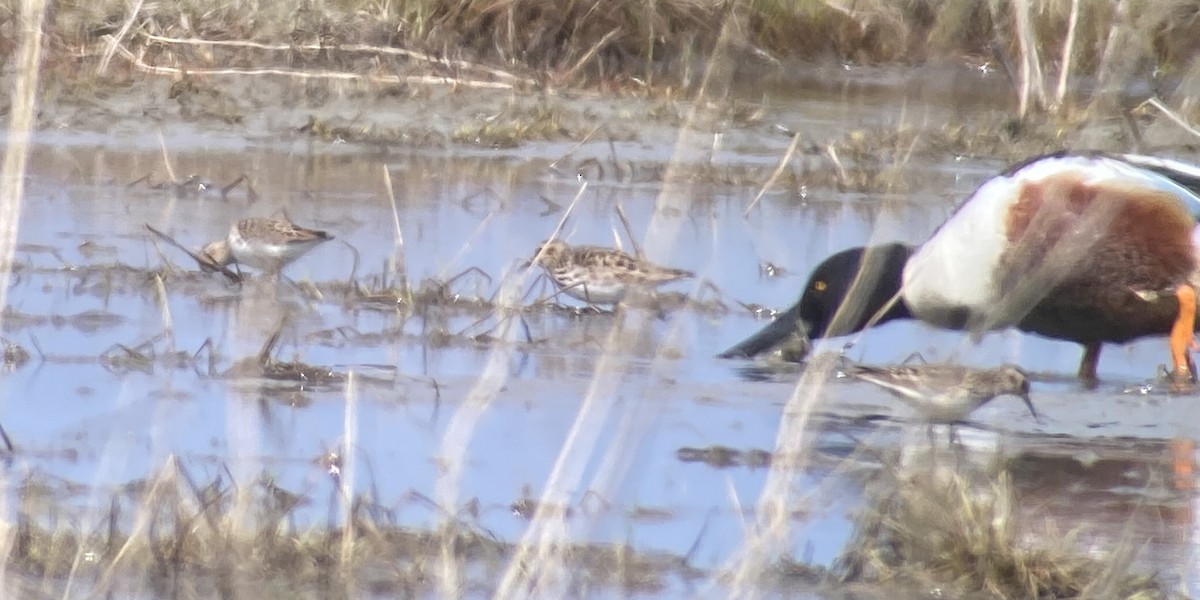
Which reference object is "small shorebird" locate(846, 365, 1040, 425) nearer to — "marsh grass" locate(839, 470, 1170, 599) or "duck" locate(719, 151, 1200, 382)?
"marsh grass" locate(839, 470, 1170, 599)

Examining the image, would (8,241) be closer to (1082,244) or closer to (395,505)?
(395,505)

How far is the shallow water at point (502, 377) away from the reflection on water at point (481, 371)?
12 mm

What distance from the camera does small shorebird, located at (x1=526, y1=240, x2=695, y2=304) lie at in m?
6.45

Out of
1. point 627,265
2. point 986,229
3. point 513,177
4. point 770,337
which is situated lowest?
point 513,177

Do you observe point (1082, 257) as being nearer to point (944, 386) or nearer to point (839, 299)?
point (839, 299)

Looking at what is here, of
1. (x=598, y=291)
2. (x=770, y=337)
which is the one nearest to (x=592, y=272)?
(x=598, y=291)

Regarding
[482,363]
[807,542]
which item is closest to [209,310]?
[482,363]

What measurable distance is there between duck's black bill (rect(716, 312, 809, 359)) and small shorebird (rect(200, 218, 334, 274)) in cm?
140

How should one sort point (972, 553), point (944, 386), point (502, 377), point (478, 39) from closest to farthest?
point (972, 553)
point (502, 377)
point (944, 386)
point (478, 39)

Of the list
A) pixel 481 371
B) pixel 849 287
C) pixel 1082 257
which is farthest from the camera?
pixel 849 287

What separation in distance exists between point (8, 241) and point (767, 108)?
29.8ft

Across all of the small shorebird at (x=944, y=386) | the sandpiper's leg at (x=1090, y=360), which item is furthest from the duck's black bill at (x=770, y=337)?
the small shorebird at (x=944, y=386)

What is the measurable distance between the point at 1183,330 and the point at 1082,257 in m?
0.38

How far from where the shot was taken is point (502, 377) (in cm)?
373
